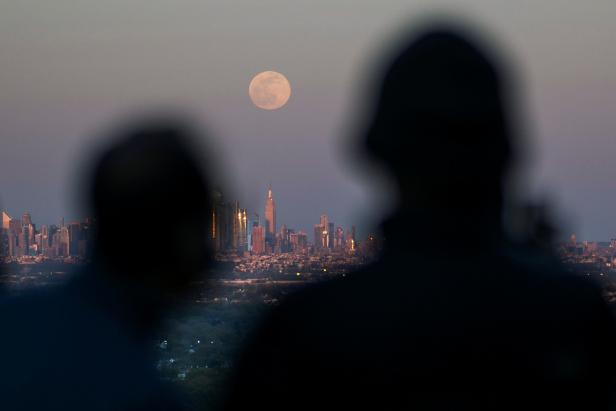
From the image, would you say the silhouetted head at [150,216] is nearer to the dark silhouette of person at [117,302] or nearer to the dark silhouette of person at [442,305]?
the dark silhouette of person at [117,302]

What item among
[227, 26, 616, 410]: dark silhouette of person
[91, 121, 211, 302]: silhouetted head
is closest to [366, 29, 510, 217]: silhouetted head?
[227, 26, 616, 410]: dark silhouette of person

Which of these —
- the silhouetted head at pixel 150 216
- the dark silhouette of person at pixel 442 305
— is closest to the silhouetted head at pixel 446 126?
the dark silhouette of person at pixel 442 305

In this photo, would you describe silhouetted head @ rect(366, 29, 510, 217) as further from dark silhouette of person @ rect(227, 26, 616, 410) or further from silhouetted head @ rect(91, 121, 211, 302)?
silhouetted head @ rect(91, 121, 211, 302)

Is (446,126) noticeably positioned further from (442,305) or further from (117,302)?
(117,302)

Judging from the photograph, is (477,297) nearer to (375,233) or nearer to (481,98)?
(375,233)

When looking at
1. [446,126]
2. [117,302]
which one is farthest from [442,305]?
[117,302]

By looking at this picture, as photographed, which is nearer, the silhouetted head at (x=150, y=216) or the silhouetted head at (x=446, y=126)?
the silhouetted head at (x=446, y=126)
